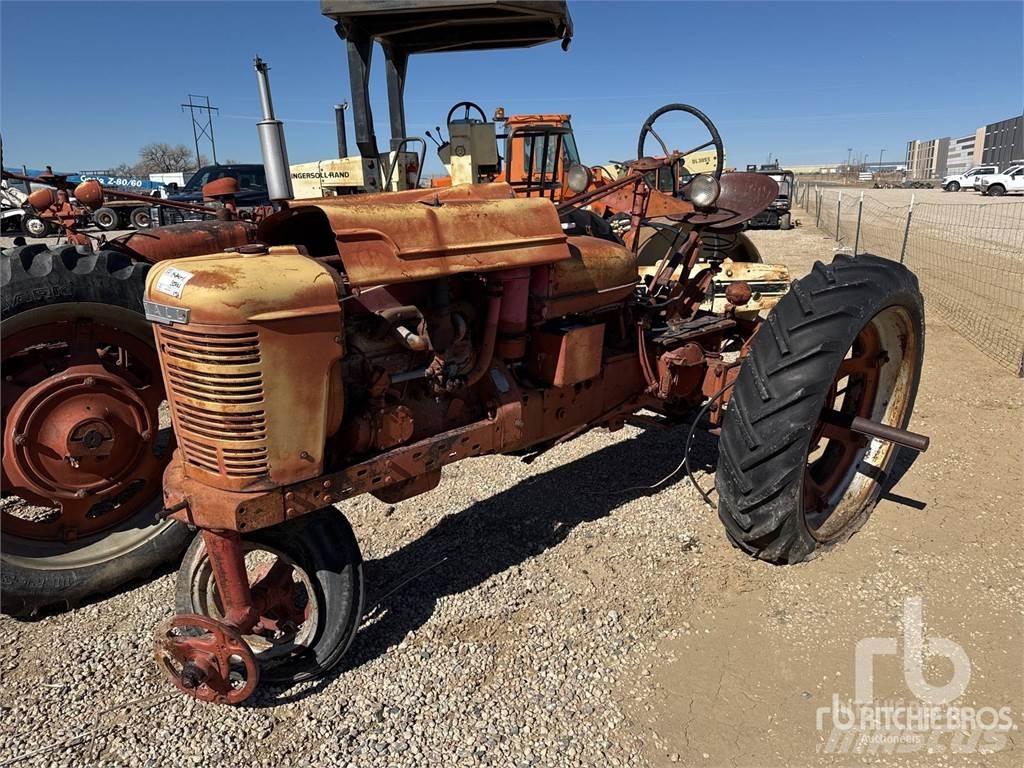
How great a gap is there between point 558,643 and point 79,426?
216 centimetres

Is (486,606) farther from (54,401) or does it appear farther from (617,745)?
(54,401)

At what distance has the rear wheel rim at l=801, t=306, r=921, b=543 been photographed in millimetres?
3254

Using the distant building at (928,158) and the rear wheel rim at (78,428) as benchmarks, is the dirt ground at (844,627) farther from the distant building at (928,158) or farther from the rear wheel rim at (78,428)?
the distant building at (928,158)

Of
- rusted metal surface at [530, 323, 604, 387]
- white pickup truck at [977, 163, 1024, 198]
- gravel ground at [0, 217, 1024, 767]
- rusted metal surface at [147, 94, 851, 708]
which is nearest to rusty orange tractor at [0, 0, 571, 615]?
gravel ground at [0, 217, 1024, 767]

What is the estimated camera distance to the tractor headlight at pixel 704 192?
10.8ft

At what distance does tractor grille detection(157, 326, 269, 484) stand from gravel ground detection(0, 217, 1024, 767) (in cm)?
90

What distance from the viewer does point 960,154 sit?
70.6 meters

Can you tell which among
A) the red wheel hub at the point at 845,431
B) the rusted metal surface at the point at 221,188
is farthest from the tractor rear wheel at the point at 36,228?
the red wheel hub at the point at 845,431

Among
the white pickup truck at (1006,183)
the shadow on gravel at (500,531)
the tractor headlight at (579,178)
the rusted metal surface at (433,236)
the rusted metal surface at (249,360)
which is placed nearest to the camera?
the rusted metal surface at (249,360)

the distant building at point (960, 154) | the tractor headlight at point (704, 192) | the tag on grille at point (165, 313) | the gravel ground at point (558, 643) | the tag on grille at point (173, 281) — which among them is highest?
the distant building at point (960, 154)

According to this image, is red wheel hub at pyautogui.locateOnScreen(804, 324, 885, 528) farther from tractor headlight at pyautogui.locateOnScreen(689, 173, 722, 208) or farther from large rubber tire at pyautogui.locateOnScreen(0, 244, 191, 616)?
large rubber tire at pyautogui.locateOnScreen(0, 244, 191, 616)

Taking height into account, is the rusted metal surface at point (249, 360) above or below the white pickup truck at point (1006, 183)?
below

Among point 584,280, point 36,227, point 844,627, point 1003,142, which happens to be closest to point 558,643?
point 844,627

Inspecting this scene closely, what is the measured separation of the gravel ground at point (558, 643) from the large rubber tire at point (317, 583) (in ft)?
0.31
